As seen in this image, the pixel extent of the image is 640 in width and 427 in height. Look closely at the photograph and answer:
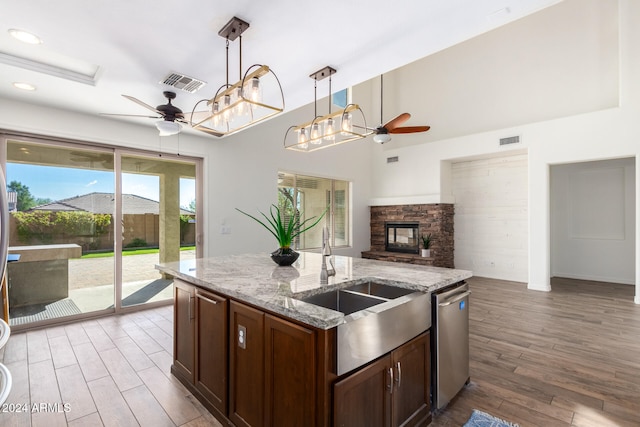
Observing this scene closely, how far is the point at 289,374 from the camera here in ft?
4.91

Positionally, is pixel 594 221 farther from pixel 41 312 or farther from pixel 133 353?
pixel 41 312

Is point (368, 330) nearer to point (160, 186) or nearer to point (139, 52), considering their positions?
point (139, 52)

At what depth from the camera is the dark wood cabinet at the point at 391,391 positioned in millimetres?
1433

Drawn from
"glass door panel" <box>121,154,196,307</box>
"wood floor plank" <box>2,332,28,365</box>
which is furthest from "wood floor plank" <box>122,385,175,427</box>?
"glass door panel" <box>121,154,196,307</box>

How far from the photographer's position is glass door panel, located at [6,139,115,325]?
11.8ft

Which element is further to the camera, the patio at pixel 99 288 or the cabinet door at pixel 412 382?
the patio at pixel 99 288

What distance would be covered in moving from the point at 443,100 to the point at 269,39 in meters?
5.60

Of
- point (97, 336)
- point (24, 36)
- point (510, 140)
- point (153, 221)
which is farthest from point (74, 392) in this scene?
point (510, 140)

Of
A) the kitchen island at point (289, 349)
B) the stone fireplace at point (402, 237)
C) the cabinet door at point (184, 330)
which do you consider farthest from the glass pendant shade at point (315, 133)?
the stone fireplace at point (402, 237)

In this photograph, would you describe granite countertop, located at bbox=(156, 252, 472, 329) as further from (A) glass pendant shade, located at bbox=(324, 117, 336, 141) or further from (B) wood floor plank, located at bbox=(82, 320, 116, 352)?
(B) wood floor plank, located at bbox=(82, 320, 116, 352)

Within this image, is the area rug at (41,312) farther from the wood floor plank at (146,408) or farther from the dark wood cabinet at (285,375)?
the dark wood cabinet at (285,375)

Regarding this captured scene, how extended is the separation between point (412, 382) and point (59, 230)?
428cm

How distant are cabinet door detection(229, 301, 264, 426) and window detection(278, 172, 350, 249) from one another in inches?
160

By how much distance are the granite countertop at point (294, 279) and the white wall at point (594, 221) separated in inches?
223
